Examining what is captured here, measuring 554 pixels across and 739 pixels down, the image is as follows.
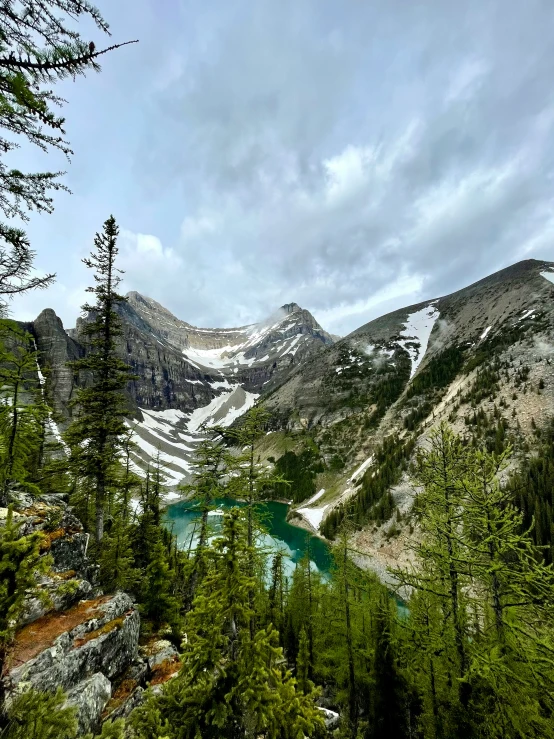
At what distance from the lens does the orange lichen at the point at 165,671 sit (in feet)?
36.6

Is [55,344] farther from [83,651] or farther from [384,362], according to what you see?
[83,651]

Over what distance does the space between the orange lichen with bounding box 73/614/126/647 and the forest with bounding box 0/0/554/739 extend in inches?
92.6

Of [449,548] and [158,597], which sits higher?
[449,548]

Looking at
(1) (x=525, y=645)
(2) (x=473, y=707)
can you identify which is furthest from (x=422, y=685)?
(1) (x=525, y=645)

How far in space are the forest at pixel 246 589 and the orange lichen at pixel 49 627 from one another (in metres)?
1.56

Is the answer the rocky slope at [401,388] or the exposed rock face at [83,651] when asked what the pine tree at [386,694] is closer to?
the exposed rock face at [83,651]

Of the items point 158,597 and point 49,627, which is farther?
point 158,597

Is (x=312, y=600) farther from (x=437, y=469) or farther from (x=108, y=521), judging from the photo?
(x=437, y=469)

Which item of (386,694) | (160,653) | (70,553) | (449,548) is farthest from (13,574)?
(386,694)

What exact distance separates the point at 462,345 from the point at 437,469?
118 m

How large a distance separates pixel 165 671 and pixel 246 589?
9326 mm

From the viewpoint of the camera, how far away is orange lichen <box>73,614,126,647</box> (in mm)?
9805

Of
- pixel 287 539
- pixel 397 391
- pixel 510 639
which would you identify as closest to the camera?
pixel 510 639

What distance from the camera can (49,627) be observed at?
32.9 feet
